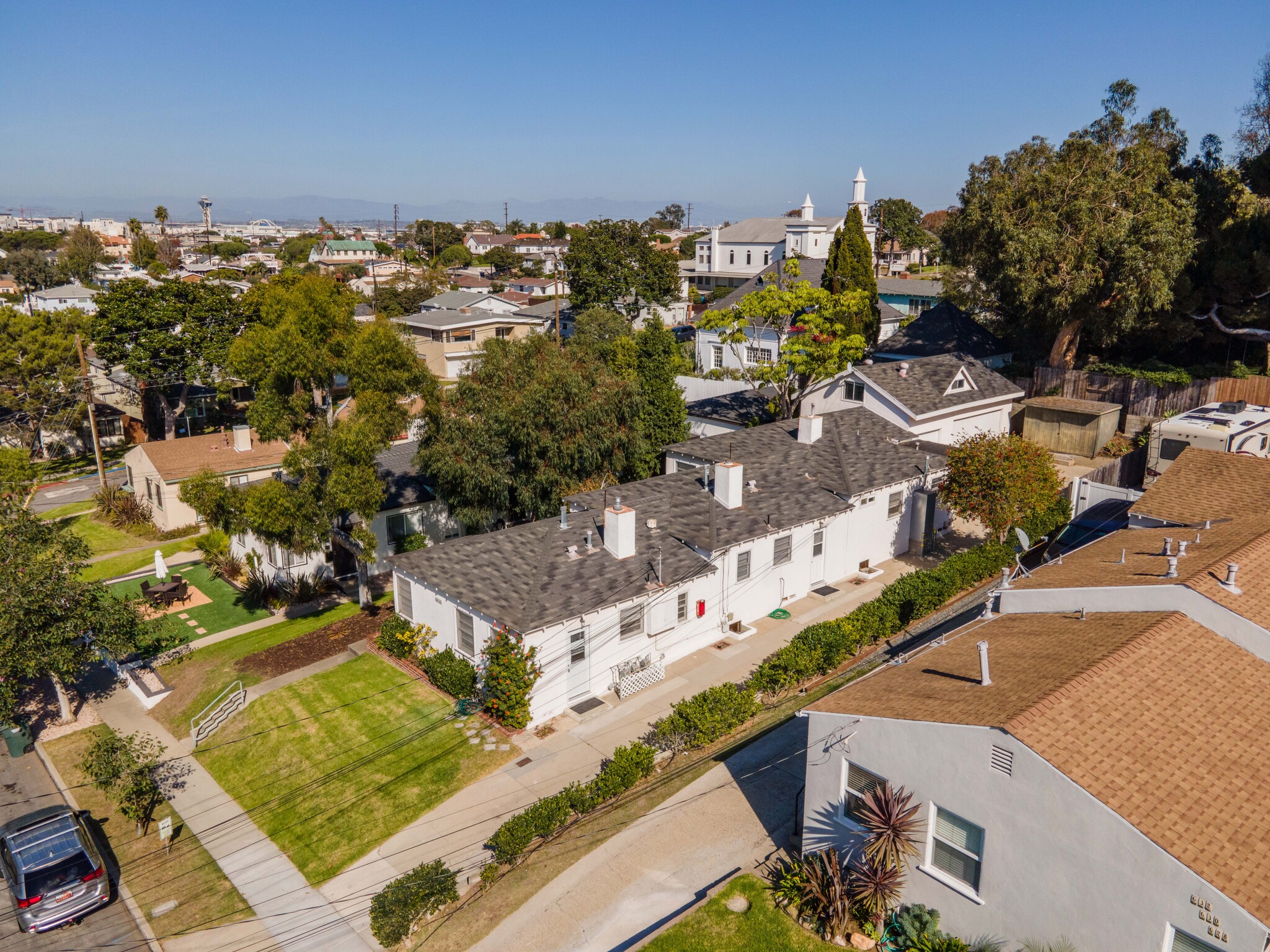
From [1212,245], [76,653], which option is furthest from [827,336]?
[76,653]

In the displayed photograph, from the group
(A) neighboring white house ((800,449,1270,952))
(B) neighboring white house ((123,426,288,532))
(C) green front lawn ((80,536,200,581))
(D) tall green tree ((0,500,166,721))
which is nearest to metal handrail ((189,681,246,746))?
(D) tall green tree ((0,500,166,721))

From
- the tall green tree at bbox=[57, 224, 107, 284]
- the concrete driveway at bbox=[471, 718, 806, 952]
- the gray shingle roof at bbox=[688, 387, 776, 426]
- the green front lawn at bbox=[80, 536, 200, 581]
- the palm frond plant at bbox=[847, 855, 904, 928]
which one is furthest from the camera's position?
the tall green tree at bbox=[57, 224, 107, 284]

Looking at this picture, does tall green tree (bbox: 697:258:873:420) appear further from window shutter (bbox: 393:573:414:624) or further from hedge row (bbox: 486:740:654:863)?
hedge row (bbox: 486:740:654:863)

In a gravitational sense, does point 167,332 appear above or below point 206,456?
above

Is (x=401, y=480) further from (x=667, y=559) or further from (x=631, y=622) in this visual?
(x=631, y=622)

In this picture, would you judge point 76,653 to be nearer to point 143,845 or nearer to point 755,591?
point 143,845

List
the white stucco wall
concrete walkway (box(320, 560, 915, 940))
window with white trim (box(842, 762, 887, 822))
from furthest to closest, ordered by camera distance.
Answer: concrete walkway (box(320, 560, 915, 940)) < window with white trim (box(842, 762, 887, 822)) < the white stucco wall

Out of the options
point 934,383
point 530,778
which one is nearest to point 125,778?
point 530,778
